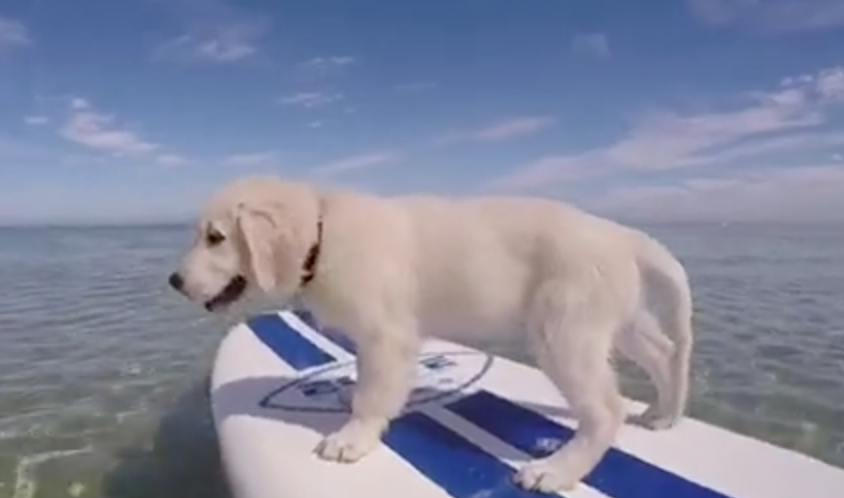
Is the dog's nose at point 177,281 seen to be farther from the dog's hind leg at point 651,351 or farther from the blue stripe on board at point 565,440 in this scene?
the dog's hind leg at point 651,351

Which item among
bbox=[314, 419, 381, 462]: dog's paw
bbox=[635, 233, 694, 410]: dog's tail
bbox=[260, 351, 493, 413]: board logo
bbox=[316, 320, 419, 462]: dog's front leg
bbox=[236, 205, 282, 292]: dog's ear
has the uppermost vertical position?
bbox=[236, 205, 282, 292]: dog's ear

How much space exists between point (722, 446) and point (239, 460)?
5.09 ft

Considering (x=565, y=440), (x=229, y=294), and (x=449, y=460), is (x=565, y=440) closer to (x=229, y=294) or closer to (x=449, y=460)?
(x=449, y=460)

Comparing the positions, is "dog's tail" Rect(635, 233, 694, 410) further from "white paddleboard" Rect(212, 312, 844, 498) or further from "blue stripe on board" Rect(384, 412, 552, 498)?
"blue stripe on board" Rect(384, 412, 552, 498)

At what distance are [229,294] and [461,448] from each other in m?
0.88

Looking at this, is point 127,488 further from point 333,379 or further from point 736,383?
point 736,383

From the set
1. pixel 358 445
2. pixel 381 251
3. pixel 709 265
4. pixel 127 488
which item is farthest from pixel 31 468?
pixel 709 265

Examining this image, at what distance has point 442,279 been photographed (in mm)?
2422

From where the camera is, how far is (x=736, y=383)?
14.6ft

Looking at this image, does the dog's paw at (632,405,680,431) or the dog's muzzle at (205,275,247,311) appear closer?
the dog's muzzle at (205,275,247,311)

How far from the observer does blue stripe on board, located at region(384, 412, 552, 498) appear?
2.30 m

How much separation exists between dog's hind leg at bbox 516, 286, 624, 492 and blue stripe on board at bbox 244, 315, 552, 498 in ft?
0.25

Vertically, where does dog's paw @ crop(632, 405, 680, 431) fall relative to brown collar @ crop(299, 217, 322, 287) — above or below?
below

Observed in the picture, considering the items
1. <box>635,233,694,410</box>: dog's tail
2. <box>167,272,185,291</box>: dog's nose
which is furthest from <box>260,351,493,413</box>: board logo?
<box>635,233,694,410</box>: dog's tail
